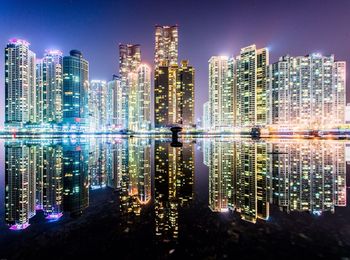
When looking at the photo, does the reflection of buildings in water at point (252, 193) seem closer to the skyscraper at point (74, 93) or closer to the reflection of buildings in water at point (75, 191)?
the reflection of buildings in water at point (75, 191)

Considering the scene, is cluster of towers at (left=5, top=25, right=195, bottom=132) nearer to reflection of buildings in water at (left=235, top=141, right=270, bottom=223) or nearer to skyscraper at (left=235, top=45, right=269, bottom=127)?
skyscraper at (left=235, top=45, right=269, bottom=127)

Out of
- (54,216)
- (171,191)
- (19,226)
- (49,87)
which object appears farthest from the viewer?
(49,87)

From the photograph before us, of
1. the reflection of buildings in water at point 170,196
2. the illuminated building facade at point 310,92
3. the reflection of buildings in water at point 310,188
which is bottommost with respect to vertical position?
the reflection of buildings in water at point 310,188

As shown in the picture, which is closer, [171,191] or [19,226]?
[19,226]

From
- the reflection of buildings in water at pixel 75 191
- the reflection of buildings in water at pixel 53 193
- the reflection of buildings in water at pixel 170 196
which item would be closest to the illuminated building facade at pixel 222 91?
the reflection of buildings in water at pixel 170 196

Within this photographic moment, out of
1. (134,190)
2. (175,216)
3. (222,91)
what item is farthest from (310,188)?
(222,91)

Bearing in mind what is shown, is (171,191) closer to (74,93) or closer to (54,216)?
(54,216)

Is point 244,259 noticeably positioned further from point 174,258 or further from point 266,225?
point 266,225
